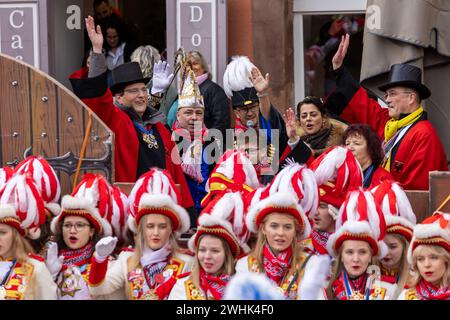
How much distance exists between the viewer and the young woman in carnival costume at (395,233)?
6848mm

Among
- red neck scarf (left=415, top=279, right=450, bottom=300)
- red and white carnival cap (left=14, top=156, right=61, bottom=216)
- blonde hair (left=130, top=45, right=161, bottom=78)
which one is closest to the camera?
red neck scarf (left=415, top=279, right=450, bottom=300)

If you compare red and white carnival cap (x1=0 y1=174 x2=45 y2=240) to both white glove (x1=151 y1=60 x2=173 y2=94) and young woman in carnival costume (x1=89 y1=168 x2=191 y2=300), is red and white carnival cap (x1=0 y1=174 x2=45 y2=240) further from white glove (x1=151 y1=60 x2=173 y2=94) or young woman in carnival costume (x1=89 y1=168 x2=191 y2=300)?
white glove (x1=151 y1=60 x2=173 y2=94)

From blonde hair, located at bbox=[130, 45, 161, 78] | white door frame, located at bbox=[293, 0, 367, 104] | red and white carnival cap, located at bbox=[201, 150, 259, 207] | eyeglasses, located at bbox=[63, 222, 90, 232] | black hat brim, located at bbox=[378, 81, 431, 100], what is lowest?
eyeglasses, located at bbox=[63, 222, 90, 232]

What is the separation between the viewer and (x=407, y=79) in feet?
27.9

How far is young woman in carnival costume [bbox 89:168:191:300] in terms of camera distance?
7.02 m

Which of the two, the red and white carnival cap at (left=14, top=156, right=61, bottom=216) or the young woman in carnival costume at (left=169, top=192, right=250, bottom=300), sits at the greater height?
the red and white carnival cap at (left=14, top=156, right=61, bottom=216)

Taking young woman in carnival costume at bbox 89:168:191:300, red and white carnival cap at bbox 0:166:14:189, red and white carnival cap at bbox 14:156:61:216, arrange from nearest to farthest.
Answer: young woman in carnival costume at bbox 89:168:191:300 → red and white carnival cap at bbox 0:166:14:189 → red and white carnival cap at bbox 14:156:61:216

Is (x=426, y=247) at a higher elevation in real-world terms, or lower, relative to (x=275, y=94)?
lower

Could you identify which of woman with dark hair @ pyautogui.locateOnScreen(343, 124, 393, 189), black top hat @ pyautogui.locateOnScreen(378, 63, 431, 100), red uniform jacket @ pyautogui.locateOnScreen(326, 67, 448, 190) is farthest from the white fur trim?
black top hat @ pyautogui.locateOnScreen(378, 63, 431, 100)

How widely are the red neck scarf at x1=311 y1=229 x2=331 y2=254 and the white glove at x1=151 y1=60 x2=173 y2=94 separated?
95.3 inches
